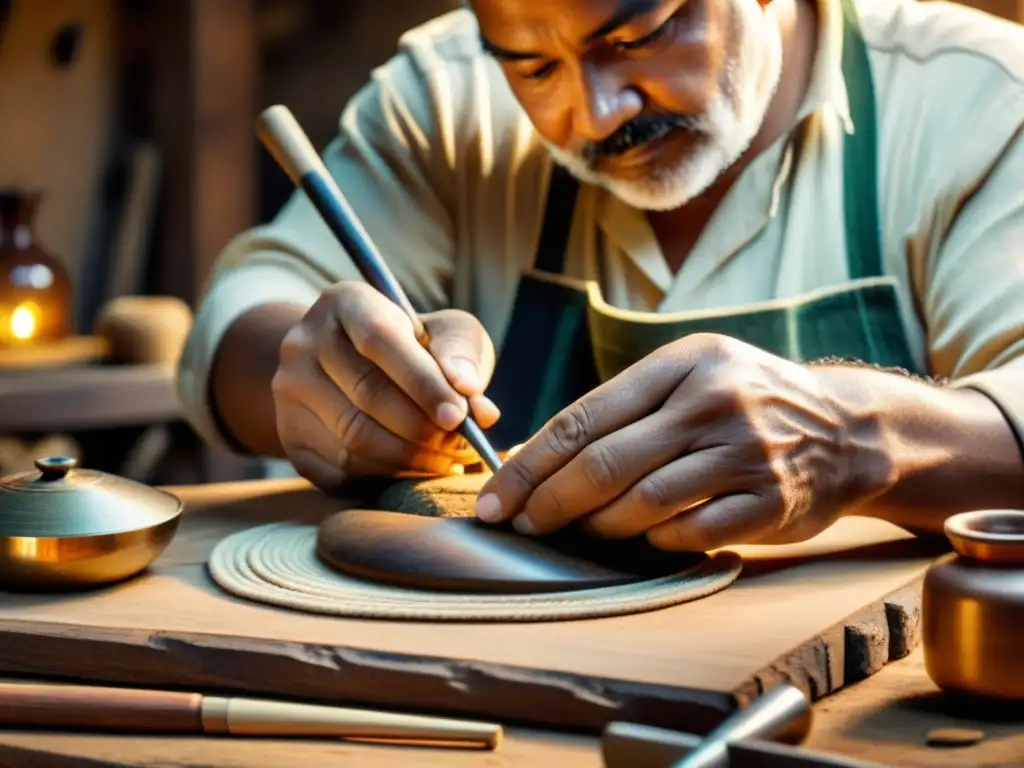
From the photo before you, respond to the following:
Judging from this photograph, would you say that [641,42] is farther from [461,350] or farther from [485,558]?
[485,558]

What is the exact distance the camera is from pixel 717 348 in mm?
1683

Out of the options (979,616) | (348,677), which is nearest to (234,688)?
(348,677)

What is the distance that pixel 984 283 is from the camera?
2150 millimetres

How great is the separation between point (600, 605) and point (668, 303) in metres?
1.00

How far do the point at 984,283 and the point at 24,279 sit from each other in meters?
2.72

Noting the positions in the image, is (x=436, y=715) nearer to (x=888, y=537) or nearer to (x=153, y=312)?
(x=888, y=537)

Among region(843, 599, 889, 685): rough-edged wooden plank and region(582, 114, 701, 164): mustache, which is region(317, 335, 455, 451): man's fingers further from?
region(843, 599, 889, 685): rough-edged wooden plank

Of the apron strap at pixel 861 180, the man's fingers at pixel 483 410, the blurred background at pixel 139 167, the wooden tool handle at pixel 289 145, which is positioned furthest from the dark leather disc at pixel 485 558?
the blurred background at pixel 139 167

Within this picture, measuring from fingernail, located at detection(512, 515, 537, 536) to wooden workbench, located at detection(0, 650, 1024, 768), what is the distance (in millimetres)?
381

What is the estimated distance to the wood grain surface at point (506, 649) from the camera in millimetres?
1313

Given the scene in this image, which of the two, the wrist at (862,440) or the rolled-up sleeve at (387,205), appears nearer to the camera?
the wrist at (862,440)

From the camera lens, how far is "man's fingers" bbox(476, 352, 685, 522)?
1.65 metres

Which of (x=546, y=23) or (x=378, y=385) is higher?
(x=546, y=23)

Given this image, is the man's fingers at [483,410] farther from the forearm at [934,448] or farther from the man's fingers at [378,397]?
the forearm at [934,448]
